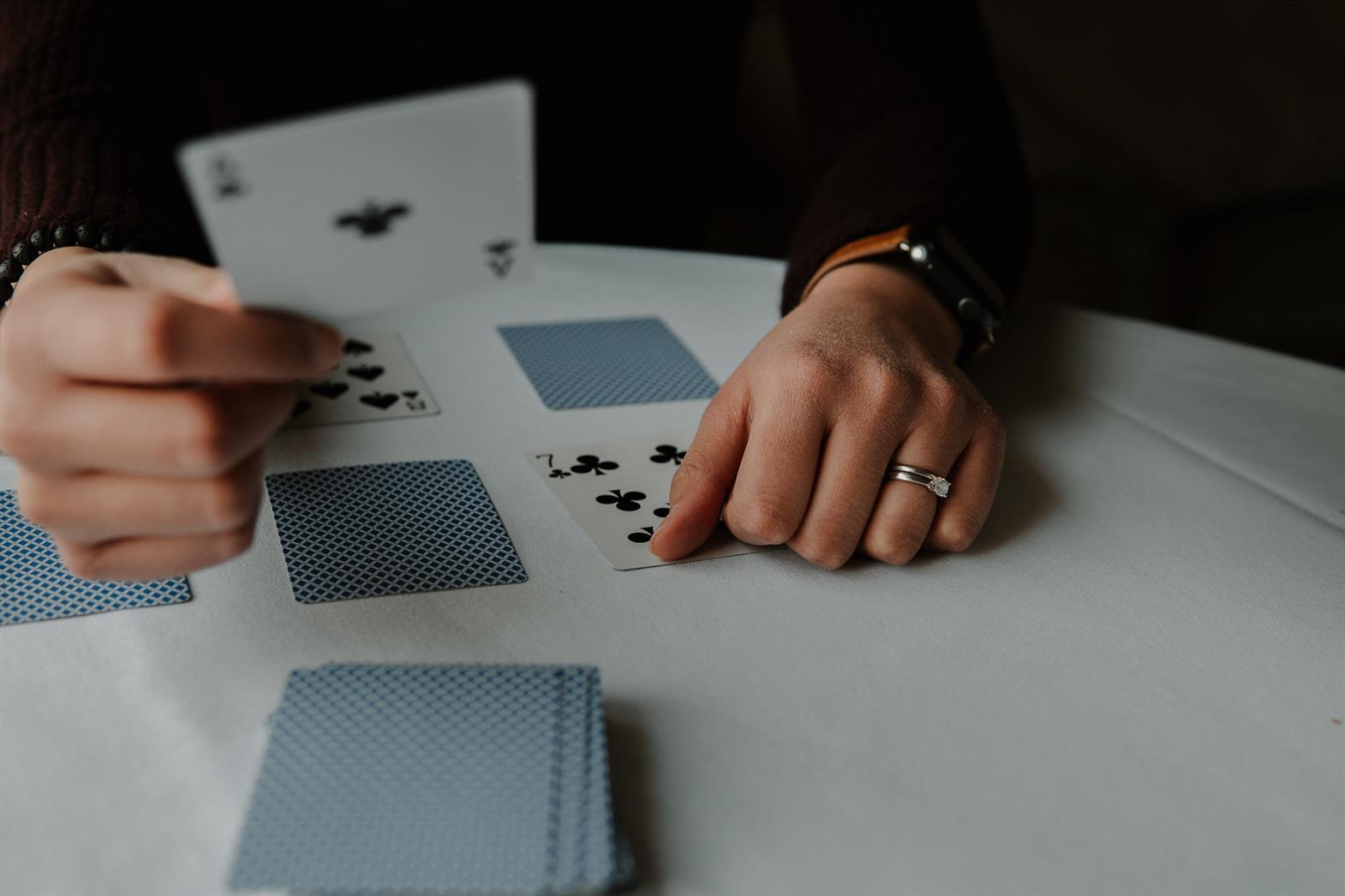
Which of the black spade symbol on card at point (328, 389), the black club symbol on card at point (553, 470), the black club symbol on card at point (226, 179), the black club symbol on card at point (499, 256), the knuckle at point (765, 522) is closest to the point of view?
the black club symbol on card at point (226, 179)

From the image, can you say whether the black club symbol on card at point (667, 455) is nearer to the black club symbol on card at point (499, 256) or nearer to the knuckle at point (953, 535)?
the knuckle at point (953, 535)

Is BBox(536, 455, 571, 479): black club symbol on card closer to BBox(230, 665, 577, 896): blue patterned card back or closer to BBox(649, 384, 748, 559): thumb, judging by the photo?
BBox(649, 384, 748, 559): thumb

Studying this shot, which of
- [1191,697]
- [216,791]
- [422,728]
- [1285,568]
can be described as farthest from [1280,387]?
[216,791]

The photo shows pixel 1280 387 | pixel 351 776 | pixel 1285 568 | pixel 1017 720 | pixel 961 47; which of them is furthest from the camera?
pixel 961 47

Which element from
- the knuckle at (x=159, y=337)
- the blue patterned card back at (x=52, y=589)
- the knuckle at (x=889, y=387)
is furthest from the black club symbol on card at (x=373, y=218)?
the knuckle at (x=889, y=387)

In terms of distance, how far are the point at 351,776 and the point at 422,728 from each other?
0.05 m

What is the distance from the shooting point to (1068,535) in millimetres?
934

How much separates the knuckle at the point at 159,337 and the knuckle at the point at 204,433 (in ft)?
0.09

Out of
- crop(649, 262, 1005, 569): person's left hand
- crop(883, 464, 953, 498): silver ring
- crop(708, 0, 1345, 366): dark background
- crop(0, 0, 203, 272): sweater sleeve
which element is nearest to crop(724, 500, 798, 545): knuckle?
crop(649, 262, 1005, 569): person's left hand

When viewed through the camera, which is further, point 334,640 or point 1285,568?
point 1285,568

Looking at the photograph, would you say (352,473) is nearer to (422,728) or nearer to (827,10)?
(422,728)

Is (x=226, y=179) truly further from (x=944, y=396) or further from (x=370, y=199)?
(x=944, y=396)

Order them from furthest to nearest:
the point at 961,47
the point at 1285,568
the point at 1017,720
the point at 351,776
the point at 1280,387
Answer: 1. the point at 961,47
2. the point at 1280,387
3. the point at 1285,568
4. the point at 1017,720
5. the point at 351,776

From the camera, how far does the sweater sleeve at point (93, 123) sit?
3.01 feet
